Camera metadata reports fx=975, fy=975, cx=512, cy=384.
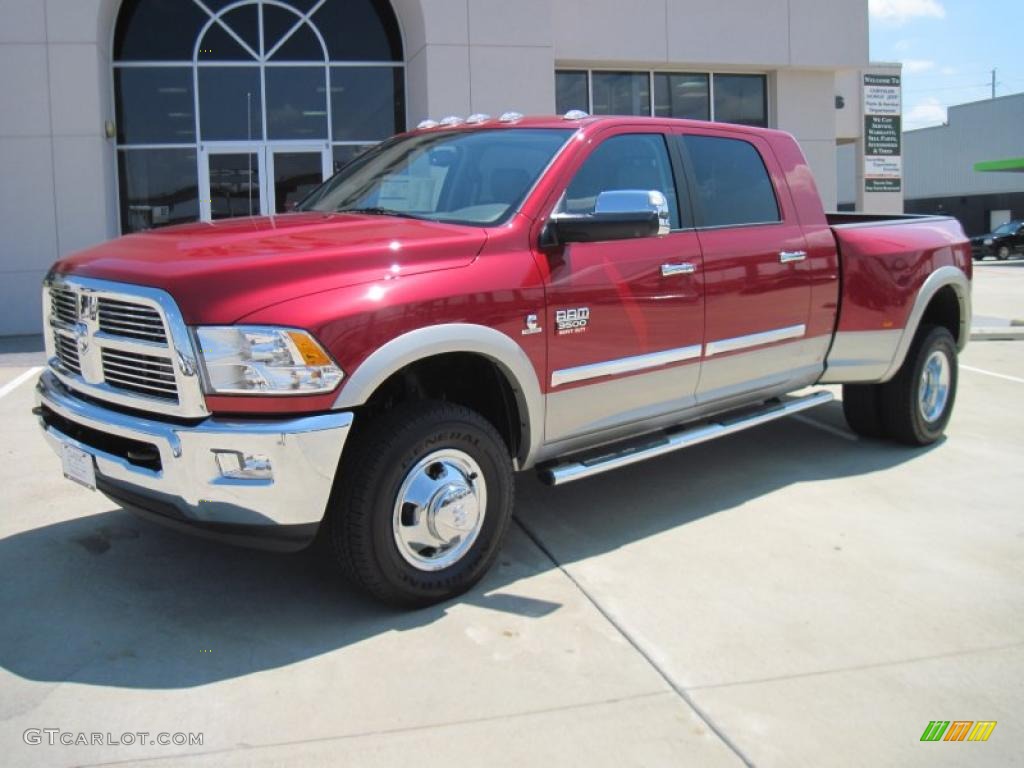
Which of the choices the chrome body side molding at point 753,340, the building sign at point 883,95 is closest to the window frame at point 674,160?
the chrome body side molding at point 753,340

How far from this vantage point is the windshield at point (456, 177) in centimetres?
448

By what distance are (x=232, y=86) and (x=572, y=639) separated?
12070 millimetres

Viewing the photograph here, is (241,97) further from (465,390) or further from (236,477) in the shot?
(236,477)

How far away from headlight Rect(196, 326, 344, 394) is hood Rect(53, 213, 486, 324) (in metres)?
0.08

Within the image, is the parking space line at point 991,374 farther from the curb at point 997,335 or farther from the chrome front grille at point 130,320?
the chrome front grille at point 130,320

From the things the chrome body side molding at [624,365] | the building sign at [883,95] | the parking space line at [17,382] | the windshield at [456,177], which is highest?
the building sign at [883,95]

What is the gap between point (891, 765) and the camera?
2.93 meters

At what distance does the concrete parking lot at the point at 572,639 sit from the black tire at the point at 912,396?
33.1 inches

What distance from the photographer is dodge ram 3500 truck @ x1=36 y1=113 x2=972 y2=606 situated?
11.4 ft

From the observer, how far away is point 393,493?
3.73 m

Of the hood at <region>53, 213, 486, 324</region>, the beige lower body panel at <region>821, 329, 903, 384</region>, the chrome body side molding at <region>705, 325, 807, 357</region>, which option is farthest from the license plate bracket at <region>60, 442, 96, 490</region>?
the beige lower body panel at <region>821, 329, 903, 384</region>

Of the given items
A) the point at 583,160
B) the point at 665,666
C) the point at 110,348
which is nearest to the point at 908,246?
the point at 583,160

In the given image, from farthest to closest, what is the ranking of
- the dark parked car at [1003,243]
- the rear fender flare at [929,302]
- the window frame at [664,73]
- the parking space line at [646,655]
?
the dark parked car at [1003,243] → the window frame at [664,73] → the rear fender flare at [929,302] → the parking space line at [646,655]

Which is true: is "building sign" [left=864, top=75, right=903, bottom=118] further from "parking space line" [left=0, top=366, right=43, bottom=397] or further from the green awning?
the green awning
